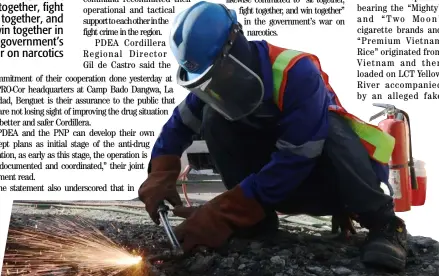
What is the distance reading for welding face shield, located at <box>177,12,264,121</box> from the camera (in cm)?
146

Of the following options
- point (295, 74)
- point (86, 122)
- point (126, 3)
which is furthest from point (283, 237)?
point (126, 3)

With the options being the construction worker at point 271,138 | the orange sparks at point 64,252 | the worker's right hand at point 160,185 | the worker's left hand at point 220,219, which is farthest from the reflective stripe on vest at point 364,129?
the orange sparks at point 64,252

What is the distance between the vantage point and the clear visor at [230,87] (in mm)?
1470

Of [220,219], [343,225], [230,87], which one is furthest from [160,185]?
[343,225]

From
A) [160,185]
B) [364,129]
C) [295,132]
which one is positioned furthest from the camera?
[160,185]

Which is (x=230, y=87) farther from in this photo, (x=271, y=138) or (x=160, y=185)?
(x=160, y=185)

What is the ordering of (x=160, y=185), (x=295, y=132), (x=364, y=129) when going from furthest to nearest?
(x=160, y=185)
(x=364, y=129)
(x=295, y=132)

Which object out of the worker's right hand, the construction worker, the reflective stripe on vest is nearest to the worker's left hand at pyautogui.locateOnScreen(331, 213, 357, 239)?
the construction worker

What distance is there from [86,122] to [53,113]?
5.2 inches

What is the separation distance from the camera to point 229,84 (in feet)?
4.91

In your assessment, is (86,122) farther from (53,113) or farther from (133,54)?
(133,54)

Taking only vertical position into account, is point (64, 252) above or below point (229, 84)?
below

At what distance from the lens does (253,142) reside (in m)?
1.69

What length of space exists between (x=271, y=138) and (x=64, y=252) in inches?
27.4
